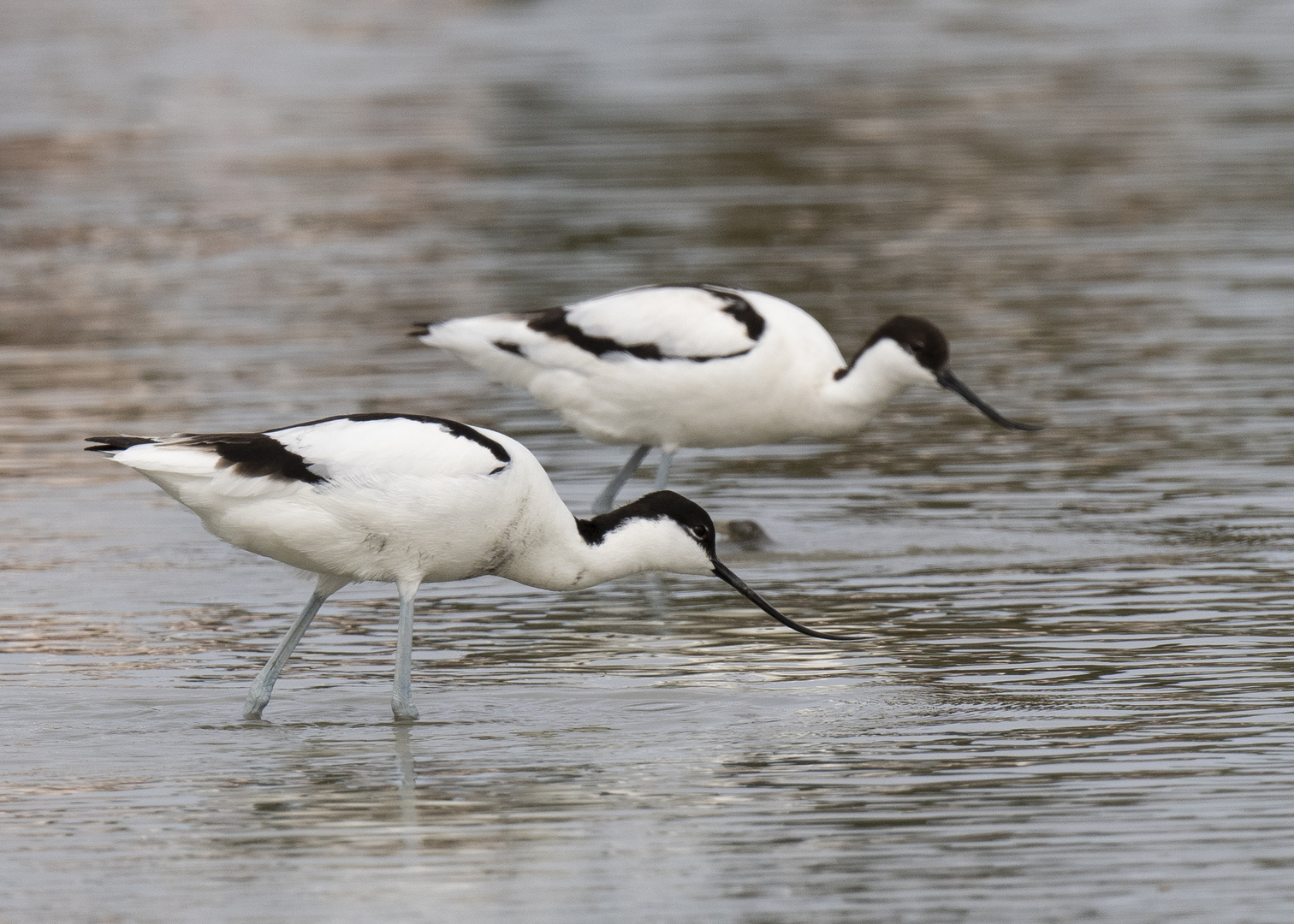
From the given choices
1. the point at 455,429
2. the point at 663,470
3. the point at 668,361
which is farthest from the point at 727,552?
the point at 455,429

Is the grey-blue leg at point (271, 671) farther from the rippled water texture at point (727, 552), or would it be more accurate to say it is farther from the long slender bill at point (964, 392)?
the long slender bill at point (964, 392)

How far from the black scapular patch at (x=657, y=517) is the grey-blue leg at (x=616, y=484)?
2525 millimetres

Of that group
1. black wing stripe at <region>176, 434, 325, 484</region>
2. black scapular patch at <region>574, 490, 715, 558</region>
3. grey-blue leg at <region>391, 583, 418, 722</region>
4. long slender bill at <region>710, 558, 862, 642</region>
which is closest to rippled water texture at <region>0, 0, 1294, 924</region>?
grey-blue leg at <region>391, 583, 418, 722</region>

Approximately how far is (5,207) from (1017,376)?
11574 mm

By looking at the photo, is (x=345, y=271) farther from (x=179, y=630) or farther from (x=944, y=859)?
(x=944, y=859)

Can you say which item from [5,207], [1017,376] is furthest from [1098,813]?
[5,207]

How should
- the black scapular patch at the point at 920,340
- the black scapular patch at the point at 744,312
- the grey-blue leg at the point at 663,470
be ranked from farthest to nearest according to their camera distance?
the grey-blue leg at the point at 663,470 → the black scapular patch at the point at 744,312 → the black scapular patch at the point at 920,340

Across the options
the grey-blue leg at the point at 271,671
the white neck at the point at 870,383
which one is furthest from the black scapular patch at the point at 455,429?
the white neck at the point at 870,383

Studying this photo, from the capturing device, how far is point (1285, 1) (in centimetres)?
3569

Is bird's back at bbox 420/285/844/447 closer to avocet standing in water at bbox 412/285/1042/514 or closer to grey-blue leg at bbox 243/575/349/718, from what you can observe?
avocet standing in water at bbox 412/285/1042/514

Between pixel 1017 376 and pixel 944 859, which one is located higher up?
pixel 944 859

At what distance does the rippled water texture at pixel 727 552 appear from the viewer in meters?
6.44

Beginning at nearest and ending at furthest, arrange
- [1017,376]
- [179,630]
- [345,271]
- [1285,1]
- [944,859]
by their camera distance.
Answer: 1. [944,859]
2. [179,630]
3. [1017,376]
4. [345,271]
5. [1285,1]

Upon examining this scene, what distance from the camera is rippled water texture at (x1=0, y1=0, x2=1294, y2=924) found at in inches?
253
